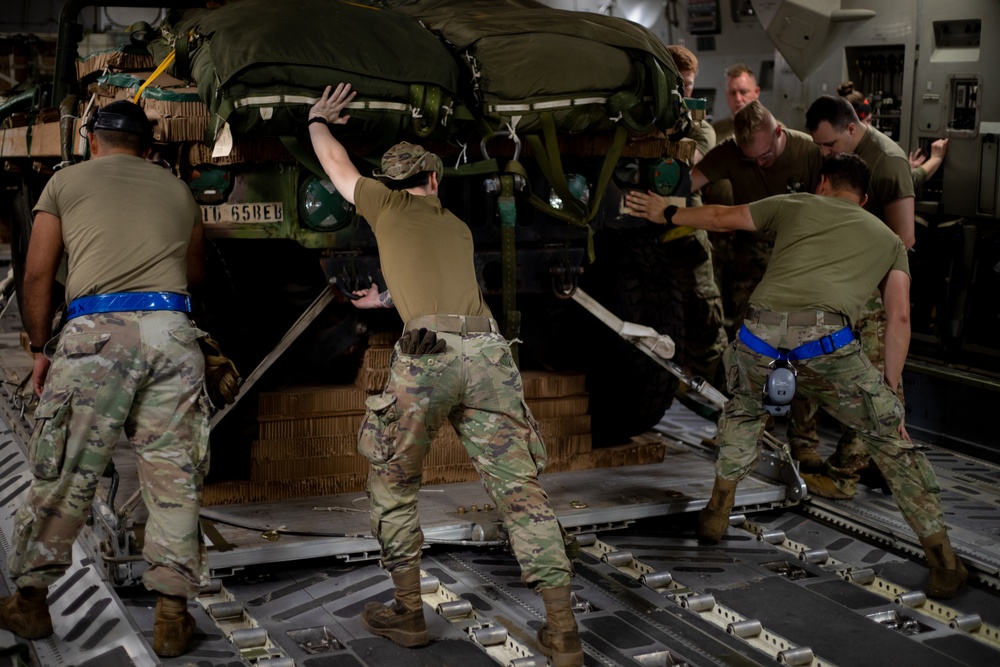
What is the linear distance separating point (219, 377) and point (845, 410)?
91.0 inches

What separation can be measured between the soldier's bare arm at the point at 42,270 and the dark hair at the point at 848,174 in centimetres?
290

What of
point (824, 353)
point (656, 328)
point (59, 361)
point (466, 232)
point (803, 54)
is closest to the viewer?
point (59, 361)

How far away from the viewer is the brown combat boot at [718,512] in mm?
5203

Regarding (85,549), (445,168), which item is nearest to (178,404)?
(85,549)

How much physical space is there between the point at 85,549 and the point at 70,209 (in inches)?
53.2

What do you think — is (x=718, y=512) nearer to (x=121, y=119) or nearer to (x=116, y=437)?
(x=116, y=437)

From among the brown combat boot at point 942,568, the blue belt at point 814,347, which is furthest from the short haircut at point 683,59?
the brown combat boot at point 942,568

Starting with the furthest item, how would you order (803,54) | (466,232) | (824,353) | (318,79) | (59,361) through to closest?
(803,54)
(824,353)
(318,79)
(466,232)
(59,361)

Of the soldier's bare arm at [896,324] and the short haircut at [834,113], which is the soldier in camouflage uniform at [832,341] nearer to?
the soldier's bare arm at [896,324]

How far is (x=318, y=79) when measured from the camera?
15.0 feet

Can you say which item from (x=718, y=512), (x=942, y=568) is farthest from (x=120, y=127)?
(x=942, y=568)

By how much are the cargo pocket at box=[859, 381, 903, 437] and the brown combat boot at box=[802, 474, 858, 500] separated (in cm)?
102

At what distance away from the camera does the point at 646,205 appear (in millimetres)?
5555

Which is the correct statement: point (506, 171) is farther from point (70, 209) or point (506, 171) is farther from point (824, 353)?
point (70, 209)
